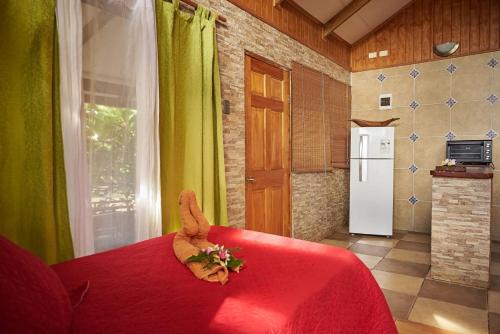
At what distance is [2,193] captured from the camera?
5.38ft

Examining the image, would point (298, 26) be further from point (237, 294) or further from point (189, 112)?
point (237, 294)

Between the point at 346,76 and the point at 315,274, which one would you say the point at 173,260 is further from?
the point at 346,76

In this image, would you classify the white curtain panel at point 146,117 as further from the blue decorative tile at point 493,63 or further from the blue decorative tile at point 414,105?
the blue decorative tile at point 493,63

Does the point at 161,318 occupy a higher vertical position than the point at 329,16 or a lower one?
lower

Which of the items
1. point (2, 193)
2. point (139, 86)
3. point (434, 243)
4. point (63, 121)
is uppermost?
point (139, 86)

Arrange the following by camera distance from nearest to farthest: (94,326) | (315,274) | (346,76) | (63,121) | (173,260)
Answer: (94,326) < (315,274) < (173,260) < (63,121) < (346,76)

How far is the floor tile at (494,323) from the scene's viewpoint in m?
2.28

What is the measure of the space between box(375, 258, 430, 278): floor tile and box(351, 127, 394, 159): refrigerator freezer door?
1.66m

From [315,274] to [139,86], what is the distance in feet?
5.57

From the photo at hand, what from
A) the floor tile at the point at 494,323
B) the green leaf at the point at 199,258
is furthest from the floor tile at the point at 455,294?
the green leaf at the point at 199,258

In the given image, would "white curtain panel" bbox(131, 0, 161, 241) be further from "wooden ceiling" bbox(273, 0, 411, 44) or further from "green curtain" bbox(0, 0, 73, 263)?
"wooden ceiling" bbox(273, 0, 411, 44)

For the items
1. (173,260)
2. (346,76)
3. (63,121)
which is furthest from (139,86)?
(346,76)

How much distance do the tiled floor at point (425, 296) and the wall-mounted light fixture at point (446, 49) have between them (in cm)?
276

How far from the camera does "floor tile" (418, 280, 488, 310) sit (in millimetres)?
2707
